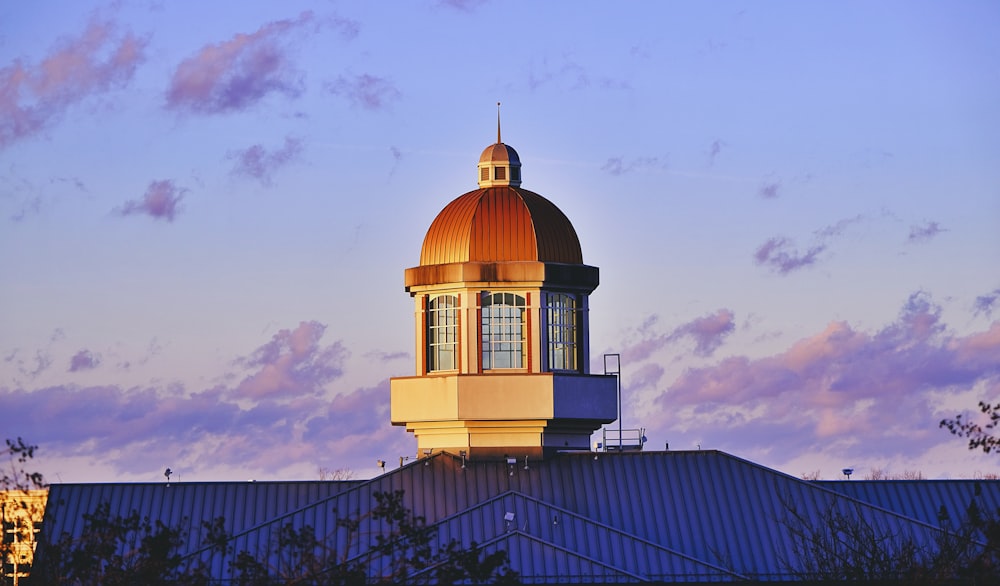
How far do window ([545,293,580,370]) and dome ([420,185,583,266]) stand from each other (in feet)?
3.38

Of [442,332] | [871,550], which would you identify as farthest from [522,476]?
[871,550]

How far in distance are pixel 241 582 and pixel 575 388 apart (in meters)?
19.9

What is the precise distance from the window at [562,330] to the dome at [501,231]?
103 centimetres

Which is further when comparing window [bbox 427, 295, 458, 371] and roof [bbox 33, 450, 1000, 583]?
window [bbox 427, 295, 458, 371]

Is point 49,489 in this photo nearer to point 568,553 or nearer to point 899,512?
point 568,553

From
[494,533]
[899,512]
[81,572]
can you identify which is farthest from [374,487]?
[81,572]

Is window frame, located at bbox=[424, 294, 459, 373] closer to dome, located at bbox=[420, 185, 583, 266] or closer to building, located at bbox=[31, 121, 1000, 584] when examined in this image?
building, located at bbox=[31, 121, 1000, 584]

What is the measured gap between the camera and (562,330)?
4994 cm

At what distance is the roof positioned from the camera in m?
43.1

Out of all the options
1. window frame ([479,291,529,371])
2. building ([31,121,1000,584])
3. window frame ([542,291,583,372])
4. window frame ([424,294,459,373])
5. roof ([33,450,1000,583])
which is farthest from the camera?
window frame ([424,294,459,373])

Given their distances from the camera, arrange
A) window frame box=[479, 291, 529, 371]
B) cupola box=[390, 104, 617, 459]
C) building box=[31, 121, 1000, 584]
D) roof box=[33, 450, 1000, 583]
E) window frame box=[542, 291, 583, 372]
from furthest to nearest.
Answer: window frame box=[542, 291, 583, 372], window frame box=[479, 291, 529, 371], cupola box=[390, 104, 617, 459], building box=[31, 121, 1000, 584], roof box=[33, 450, 1000, 583]

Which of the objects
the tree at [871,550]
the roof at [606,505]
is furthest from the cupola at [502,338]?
the tree at [871,550]

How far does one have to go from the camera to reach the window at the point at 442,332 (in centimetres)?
4962

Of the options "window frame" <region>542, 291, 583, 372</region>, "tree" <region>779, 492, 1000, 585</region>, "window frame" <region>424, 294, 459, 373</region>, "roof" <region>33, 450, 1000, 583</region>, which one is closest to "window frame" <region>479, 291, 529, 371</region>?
"window frame" <region>542, 291, 583, 372</region>
